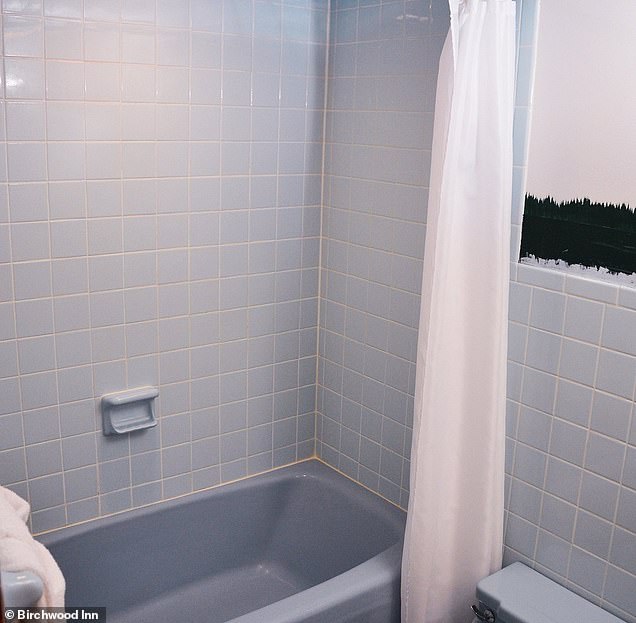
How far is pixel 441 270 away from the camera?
1.83m

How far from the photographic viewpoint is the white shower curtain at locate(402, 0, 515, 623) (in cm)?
176

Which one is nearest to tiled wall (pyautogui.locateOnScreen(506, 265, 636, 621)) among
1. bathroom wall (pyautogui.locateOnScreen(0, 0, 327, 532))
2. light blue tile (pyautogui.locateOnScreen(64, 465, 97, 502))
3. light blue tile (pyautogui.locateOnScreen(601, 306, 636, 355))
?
light blue tile (pyautogui.locateOnScreen(601, 306, 636, 355))

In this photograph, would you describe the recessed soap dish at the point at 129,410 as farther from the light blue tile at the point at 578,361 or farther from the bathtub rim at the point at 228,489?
the light blue tile at the point at 578,361

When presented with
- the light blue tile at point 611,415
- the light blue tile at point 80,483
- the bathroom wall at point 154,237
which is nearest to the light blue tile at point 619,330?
the light blue tile at point 611,415

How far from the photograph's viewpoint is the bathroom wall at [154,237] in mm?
2006

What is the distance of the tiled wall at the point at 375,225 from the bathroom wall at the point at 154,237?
85 millimetres

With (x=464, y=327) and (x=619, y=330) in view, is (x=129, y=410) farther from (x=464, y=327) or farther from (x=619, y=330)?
(x=619, y=330)

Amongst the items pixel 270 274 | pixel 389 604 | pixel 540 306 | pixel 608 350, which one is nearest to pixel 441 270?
pixel 540 306

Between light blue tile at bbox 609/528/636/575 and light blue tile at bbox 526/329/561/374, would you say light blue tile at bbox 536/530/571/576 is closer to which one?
light blue tile at bbox 609/528/636/575

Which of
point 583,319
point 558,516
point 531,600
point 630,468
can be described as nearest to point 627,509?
point 630,468

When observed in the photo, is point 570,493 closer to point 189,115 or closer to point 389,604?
point 389,604

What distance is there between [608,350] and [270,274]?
1.13 m

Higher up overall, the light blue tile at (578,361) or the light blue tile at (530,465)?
the light blue tile at (578,361)

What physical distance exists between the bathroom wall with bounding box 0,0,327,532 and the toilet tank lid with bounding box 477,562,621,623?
3.17 ft
